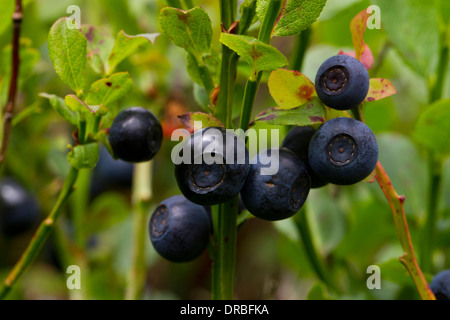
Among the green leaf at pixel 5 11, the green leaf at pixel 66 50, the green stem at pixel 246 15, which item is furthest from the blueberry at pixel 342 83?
the green leaf at pixel 5 11

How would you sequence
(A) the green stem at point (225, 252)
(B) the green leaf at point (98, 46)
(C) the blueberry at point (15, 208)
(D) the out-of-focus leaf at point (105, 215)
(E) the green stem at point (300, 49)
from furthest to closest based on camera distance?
(D) the out-of-focus leaf at point (105, 215) → (C) the blueberry at point (15, 208) → (E) the green stem at point (300, 49) → (B) the green leaf at point (98, 46) → (A) the green stem at point (225, 252)

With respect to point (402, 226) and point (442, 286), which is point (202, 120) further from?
point (442, 286)

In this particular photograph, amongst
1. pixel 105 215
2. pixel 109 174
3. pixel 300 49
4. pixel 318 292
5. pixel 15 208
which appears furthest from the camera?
pixel 109 174

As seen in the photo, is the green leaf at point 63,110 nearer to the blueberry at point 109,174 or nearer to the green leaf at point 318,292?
the green leaf at point 318,292

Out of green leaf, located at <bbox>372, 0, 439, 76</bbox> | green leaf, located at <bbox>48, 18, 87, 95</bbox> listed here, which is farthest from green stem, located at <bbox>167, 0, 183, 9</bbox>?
green leaf, located at <bbox>372, 0, 439, 76</bbox>

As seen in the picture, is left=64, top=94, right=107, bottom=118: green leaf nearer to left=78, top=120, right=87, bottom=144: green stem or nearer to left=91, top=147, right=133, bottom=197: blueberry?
left=78, top=120, right=87, bottom=144: green stem

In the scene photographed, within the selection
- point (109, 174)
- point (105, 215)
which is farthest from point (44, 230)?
point (109, 174)
